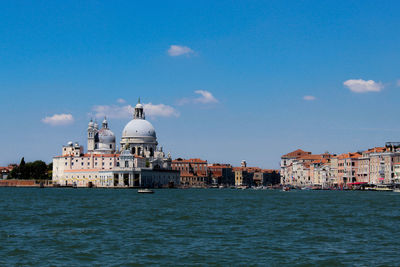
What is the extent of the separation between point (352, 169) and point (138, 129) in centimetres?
4853

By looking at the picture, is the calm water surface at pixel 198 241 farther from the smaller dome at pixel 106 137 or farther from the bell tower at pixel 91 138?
the smaller dome at pixel 106 137

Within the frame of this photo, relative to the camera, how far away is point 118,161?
125 m

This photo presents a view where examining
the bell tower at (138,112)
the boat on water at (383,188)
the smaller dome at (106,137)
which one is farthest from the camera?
the bell tower at (138,112)

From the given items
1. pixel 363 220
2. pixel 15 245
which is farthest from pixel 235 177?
pixel 15 245

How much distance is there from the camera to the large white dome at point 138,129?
13520 cm

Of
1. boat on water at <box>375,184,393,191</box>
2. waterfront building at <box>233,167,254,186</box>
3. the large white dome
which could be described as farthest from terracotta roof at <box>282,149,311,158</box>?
boat on water at <box>375,184,393,191</box>

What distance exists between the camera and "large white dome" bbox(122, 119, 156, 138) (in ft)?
444

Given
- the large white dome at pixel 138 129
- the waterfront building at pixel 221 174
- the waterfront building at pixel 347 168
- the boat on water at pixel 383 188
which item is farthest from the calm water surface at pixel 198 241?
the waterfront building at pixel 221 174

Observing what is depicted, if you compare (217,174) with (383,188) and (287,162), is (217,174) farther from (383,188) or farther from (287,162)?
(383,188)

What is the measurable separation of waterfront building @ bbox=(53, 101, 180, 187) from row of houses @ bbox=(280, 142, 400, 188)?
3058cm

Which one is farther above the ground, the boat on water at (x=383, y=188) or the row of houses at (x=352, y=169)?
the row of houses at (x=352, y=169)

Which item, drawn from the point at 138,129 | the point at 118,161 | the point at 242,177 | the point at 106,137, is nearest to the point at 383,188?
the point at 118,161

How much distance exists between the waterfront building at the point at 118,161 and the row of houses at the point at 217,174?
11.8m

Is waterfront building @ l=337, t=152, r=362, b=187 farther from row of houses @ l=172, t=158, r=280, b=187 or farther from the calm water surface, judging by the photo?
the calm water surface
